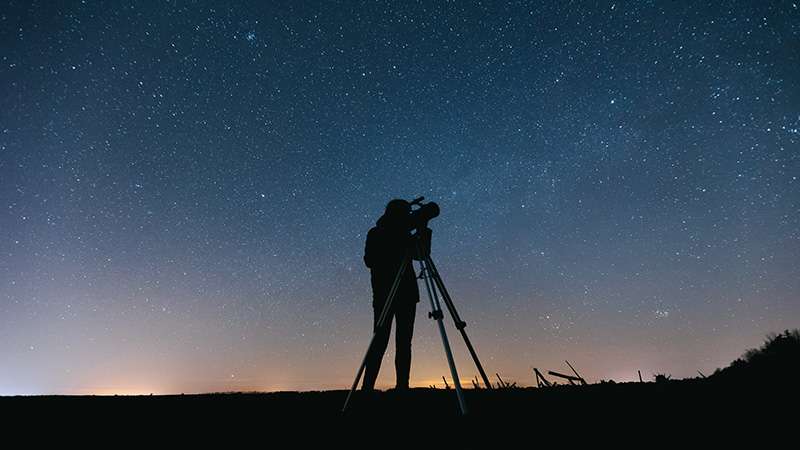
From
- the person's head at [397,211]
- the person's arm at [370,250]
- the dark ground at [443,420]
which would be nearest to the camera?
the dark ground at [443,420]

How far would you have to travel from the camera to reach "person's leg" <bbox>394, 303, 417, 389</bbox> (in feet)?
15.0

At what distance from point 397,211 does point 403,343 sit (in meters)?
1.56

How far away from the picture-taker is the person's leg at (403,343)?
456cm

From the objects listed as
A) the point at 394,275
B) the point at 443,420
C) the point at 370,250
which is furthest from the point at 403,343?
the point at 443,420

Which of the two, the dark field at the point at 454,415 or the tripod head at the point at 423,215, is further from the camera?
the tripod head at the point at 423,215

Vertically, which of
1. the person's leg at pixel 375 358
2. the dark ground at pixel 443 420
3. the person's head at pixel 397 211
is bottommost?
the dark ground at pixel 443 420

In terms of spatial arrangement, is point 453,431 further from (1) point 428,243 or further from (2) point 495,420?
(1) point 428,243

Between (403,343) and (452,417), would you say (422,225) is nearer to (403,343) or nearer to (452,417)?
(403,343)

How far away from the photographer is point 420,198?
452 centimetres

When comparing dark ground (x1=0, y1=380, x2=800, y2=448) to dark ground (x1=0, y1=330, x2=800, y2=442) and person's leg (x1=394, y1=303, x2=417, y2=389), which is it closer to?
dark ground (x1=0, y1=330, x2=800, y2=442)

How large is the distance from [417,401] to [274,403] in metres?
1.76

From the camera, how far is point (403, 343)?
456 cm

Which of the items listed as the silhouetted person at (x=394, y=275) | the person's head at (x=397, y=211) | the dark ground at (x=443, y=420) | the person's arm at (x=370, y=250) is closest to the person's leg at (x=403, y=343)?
the silhouetted person at (x=394, y=275)

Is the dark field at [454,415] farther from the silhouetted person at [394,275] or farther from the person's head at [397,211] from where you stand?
the person's head at [397,211]
